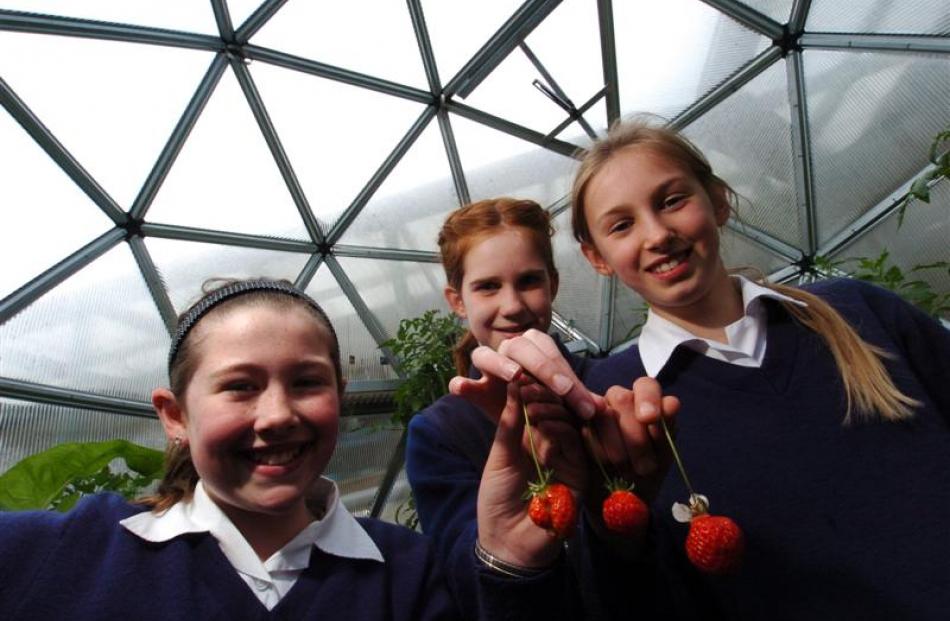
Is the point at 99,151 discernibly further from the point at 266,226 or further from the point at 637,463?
the point at 637,463

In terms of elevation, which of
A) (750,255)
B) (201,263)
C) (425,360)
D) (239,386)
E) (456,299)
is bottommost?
(239,386)

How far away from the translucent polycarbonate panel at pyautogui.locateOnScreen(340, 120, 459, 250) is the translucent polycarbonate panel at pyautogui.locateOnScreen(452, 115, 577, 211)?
9.1 inches

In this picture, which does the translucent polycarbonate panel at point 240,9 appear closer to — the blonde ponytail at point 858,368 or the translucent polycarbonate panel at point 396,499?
the blonde ponytail at point 858,368

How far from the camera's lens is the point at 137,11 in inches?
138

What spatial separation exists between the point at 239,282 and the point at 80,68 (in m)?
3.34

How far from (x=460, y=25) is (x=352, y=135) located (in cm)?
133

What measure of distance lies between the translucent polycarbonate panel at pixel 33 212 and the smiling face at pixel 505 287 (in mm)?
3541

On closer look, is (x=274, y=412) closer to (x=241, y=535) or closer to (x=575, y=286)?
(x=241, y=535)

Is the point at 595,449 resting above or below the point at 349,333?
below

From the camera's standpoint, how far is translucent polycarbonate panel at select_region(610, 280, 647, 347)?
5.88 m

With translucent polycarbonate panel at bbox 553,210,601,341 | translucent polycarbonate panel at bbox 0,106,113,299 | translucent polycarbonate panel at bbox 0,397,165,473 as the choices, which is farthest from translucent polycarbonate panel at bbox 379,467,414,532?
translucent polycarbonate panel at bbox 0,106,113,299

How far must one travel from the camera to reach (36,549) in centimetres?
96

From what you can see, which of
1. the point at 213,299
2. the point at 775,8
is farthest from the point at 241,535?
the point at 775,8

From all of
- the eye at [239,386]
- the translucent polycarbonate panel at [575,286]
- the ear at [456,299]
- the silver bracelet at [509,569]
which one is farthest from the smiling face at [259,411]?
the translucent polycarbonate panel at [575,286]
